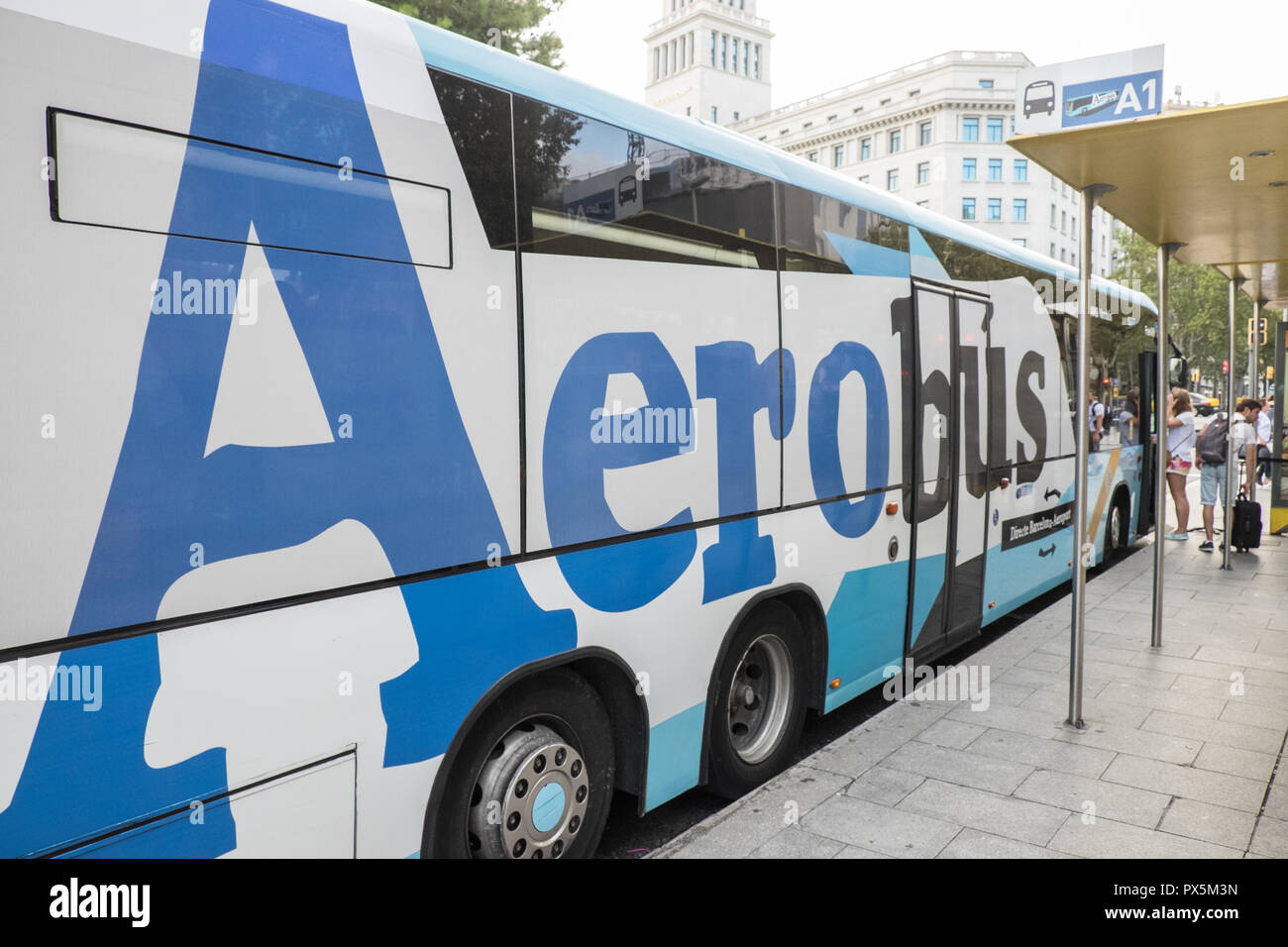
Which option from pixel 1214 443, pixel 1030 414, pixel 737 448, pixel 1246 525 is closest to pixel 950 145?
pixel 1214 443

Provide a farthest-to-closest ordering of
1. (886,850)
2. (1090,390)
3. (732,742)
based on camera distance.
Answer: (1090,390), (732,742), (886,850)

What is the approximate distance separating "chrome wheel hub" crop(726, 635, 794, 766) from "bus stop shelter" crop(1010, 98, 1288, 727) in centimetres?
188

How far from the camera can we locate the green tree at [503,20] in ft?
42.4

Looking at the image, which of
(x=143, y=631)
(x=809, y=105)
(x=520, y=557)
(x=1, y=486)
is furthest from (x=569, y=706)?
(x=809, y=105)

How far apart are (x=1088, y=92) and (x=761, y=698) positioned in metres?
3.44

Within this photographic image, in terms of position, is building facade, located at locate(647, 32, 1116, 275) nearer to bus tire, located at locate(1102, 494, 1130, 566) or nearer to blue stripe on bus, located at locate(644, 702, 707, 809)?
bus tire, located at locate(1102, 494, 1130, 566)

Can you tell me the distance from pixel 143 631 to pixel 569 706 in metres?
1.71

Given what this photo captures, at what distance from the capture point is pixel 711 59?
103562 mm

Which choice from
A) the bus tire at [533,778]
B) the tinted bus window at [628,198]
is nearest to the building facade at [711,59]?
the tinted bus window at [628,198]
